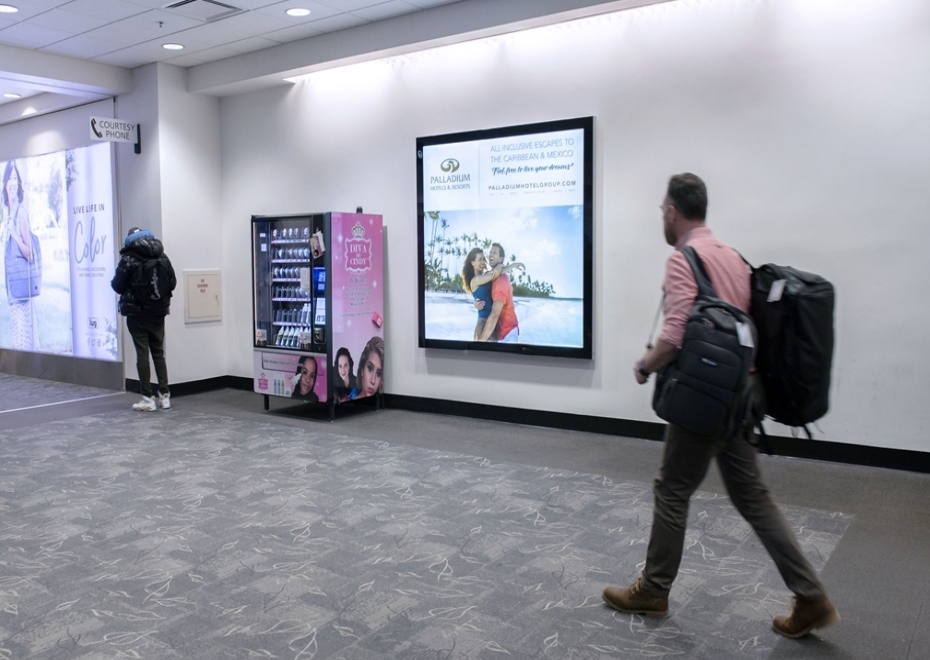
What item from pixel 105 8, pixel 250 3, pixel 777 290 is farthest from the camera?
pixel 105 8

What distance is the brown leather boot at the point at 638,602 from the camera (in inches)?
120

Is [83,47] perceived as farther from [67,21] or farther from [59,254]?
[59,254]

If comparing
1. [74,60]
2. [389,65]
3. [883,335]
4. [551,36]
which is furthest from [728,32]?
[74,60]

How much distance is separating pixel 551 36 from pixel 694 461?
176 inches

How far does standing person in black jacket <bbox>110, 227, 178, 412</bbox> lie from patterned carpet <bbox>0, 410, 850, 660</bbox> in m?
1.89

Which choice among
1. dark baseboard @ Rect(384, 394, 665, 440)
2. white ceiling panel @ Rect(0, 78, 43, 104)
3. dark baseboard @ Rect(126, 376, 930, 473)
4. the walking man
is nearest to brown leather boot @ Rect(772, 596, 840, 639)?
the walking man

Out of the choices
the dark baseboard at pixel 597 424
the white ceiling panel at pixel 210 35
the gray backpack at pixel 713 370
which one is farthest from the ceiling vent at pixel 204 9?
the gray backpack at pixel 713 370

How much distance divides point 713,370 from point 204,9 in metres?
5.54

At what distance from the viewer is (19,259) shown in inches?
396

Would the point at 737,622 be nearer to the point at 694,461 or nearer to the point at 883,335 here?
the point at 694,461

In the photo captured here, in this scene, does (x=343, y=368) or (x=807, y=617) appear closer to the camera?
(x=807, y=617)

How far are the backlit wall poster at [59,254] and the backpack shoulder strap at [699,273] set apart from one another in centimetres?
752

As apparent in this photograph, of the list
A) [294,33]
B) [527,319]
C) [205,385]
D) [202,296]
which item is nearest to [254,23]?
[294,33]

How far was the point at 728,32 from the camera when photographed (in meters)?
5.54
